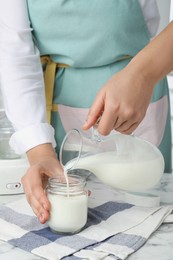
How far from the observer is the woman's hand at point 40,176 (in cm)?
107

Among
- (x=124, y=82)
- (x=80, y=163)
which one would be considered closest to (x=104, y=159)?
(x=80, y=163)

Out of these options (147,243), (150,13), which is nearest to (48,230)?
(147,243)

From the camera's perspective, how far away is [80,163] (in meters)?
1.07

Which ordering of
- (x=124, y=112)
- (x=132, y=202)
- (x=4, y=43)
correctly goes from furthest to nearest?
(x=4, y=43) < (x=132, y=202) < (x=124, y=112)

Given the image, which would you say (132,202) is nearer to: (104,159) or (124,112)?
(104,159)

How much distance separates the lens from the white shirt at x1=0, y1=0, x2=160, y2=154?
1343 millimetres

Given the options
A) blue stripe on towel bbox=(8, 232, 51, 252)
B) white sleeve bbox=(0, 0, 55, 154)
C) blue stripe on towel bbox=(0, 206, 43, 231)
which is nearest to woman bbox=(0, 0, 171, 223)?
white sleeve bbox=(0, 0, 55, 154)

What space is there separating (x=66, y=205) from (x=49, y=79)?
1.76 feet

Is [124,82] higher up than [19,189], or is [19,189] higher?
[124,82]

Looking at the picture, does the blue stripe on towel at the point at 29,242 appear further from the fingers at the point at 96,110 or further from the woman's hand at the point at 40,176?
the fingers at the point at 96,110

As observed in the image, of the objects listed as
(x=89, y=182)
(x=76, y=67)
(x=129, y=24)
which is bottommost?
(x=89, y=182)

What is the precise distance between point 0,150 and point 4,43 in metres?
0.28

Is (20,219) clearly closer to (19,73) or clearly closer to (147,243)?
(147,243)

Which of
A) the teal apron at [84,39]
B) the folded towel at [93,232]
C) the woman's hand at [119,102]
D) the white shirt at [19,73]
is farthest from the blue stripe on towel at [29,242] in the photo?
the teal apron at [84,39]
